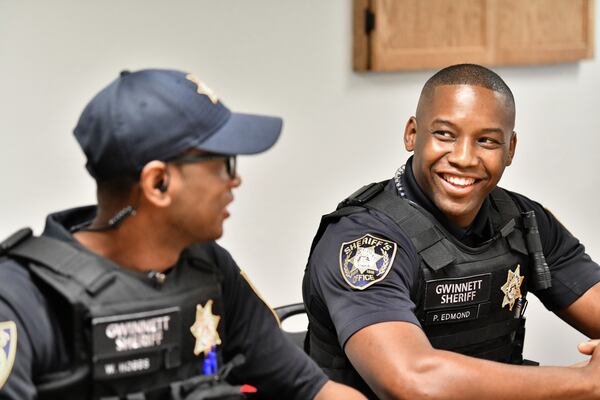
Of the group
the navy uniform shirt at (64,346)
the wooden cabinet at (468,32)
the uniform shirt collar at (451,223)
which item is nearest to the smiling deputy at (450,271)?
the uniform shirt collar at (451,223)

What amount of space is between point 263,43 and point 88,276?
1851 mm

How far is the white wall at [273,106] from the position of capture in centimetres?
279

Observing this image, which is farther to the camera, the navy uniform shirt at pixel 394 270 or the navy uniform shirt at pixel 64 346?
the navy uniform shirt at pixel 394 270

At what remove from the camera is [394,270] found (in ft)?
6.75

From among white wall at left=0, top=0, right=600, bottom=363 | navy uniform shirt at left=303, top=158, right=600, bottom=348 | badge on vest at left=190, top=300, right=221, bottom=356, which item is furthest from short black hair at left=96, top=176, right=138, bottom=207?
white wall at left=0, top=0, right=600, bottom=363

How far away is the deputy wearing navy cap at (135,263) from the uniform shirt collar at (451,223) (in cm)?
77

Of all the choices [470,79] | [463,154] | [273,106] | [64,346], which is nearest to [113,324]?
[64,346]

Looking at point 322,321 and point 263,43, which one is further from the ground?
point 263,43

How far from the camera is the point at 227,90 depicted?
3133 mm

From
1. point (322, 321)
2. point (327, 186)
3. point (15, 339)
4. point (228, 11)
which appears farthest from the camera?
point (327, 186)

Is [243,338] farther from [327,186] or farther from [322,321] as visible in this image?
[327,186]

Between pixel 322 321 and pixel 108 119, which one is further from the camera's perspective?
pixel 322 321

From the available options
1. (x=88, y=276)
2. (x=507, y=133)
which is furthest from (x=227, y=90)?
(x=88, y=276)

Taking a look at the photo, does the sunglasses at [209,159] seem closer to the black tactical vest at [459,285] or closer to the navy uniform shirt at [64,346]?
the navy uniform shirt at [64,346]
